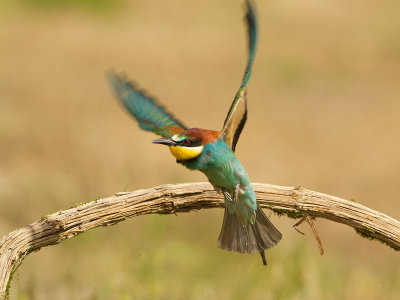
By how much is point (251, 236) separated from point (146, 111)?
63cm

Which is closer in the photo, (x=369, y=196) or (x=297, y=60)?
(x=369, y=196)

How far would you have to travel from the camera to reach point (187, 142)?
284 centimetres

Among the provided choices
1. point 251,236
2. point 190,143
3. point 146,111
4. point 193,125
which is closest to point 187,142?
point 190,143

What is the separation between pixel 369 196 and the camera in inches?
264

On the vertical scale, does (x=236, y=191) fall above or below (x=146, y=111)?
below

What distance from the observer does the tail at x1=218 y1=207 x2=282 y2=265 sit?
2.94 meters

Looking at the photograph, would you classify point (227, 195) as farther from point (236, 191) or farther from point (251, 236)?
point (251, 236)

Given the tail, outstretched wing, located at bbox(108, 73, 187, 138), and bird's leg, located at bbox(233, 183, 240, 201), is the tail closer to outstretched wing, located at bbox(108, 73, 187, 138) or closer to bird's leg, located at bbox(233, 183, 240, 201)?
bird's leg, located at bbox(233, 183, 240, 201)

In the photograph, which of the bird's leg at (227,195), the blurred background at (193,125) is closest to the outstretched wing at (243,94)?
the bird's leg at (227,195)

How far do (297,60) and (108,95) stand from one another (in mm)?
2831

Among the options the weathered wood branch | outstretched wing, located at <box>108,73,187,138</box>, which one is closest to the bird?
outstretched wing, located at <box>108,73,187,138</box>

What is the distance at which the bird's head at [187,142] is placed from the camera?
282 centimetres

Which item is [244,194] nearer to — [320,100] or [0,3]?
[320,100]

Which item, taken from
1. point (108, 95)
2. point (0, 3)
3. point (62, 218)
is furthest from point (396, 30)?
point (62, 218)
